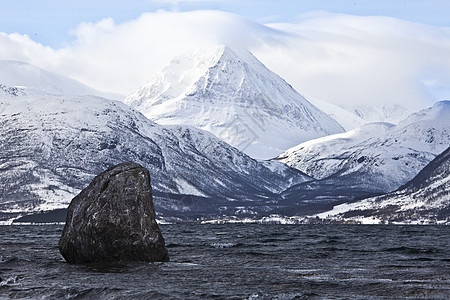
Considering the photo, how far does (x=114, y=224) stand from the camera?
205 ft

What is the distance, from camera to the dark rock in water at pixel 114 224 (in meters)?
62.6

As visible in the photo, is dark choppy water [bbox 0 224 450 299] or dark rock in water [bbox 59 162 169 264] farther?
dark rock in water [bbox 59 162 169 264]

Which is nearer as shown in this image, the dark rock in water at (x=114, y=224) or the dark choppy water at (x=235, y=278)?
the dark choppy water at (x=235, y=278)

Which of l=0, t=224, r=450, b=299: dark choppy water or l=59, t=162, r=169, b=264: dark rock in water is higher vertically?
l=59, t=162, r=169, b=264: dark rock in water

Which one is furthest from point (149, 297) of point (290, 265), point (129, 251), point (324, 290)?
point (290, 265)

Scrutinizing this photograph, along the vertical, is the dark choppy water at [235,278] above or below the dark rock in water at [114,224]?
below

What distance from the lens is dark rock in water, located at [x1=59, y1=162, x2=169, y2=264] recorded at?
62.6m

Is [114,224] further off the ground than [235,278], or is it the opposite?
[114,224]

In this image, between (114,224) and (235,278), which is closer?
(235,278)

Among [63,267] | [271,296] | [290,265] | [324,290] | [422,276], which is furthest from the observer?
[290,265]

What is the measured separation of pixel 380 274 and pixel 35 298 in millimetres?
25562

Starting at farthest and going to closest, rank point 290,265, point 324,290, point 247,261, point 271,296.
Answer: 1. point 247,261
2. point 290,265
3. point 324,290
4. point 271,296

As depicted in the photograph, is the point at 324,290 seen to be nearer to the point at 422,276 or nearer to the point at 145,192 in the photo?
the point at 422,276

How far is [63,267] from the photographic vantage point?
62625 mm
